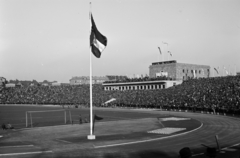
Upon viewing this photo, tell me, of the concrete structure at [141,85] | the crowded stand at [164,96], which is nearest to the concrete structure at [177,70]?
the concrete structure at [141,85]

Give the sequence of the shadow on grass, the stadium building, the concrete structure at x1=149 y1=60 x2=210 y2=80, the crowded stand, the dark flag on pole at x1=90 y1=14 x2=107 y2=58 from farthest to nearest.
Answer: the concrete structure at x1=149 y1=60 x2=210 y2=80 < the stadium building < the crowded stand < the dark flag on pole at x1=90 y1=14 x2=107 y2=58 < the shadow on grass

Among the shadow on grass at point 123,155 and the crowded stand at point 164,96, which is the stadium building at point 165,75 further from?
the shadow on grass at point 123,155

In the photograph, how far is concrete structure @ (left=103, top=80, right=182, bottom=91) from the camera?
82062 mm

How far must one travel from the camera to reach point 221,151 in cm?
1773

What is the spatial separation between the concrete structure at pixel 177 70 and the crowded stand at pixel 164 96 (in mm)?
18631

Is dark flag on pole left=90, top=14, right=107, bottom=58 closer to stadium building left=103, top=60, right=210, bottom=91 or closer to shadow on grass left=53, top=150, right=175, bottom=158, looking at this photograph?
shadow on grass left=53, top=150, right=175, bottom=158

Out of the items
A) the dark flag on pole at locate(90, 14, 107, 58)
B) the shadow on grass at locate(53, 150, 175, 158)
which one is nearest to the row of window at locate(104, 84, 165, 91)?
the dark flag on pole at locate(90, 14, 107, 58)

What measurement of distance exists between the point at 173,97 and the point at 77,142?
1743 inches

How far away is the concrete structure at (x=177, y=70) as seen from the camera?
93.2 metres

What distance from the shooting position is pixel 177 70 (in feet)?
305

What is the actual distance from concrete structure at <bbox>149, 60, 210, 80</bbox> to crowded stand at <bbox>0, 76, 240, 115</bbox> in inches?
734

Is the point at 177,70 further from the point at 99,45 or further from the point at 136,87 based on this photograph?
the point at 99,45

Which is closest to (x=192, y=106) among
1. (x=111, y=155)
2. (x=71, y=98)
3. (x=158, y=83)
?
(x=158, y=83)

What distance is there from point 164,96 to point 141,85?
21.9 metres
